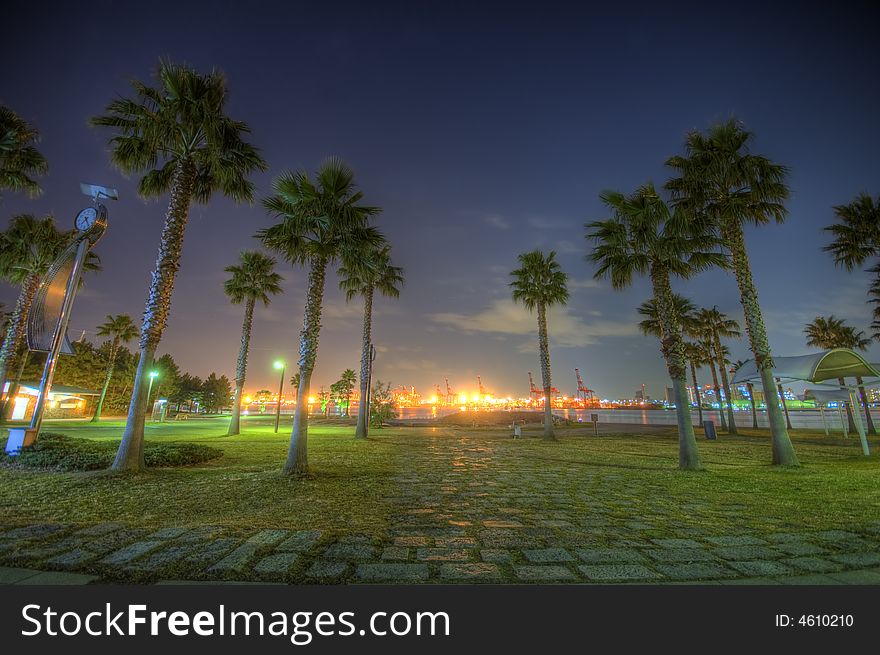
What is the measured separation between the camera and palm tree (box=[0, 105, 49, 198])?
14453mm

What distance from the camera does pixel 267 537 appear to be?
14.9 feet

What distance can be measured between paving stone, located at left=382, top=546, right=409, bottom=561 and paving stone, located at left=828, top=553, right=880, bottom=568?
4.71 m

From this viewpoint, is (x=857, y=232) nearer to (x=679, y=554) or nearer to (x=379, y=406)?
(x=679, y=554)

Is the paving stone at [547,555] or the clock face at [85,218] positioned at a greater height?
the clock face at [85,218]

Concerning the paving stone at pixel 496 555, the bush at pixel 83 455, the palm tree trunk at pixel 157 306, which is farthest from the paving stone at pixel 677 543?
the bush at pixel 83 455

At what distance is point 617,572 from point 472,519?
8.31 feet

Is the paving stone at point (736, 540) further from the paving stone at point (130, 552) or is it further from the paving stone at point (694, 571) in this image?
the paving stone at point (130, 552)

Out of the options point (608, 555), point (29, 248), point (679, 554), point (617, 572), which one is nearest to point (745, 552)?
point (679, 554)

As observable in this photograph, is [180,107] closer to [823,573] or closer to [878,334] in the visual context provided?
[823,573]

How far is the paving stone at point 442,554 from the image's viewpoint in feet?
13.0

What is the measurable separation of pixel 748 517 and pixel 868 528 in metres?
1.33

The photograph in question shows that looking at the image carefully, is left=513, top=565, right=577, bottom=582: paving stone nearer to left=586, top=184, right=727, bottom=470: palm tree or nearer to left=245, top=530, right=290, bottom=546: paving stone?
left=245, top=530, right=290, bottom=546: paving stone

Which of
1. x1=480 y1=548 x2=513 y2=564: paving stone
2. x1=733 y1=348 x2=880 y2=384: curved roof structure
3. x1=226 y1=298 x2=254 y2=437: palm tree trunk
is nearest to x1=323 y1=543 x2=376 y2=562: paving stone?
x1=480 y1=548 x2=513 y2=564: paving stone

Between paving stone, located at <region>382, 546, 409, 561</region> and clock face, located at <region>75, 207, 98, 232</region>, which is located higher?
clock face, located at <region>75, 207, 98, 232</region>
